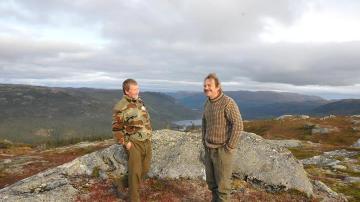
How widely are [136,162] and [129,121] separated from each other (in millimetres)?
1982

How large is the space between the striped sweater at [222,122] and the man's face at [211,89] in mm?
245

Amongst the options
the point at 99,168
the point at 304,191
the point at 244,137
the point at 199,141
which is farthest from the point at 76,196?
the point at 304,191

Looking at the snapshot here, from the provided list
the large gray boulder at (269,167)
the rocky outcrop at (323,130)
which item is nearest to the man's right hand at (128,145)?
the large gray boulder at (269,167)

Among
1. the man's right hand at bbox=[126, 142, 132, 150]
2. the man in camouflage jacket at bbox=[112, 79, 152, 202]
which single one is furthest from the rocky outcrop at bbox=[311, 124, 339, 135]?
the man's right hand at bbox=[126, 142, 132, 150]

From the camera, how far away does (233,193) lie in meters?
22.3

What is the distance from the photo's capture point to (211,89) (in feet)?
53.0

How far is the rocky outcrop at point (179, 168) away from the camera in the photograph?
22.9 meters

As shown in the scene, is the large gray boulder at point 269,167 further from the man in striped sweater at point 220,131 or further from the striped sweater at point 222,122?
the striped sweater at point 222,122

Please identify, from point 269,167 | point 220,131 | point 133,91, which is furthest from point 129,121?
point 269,167

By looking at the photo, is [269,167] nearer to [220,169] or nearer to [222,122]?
[220,169]

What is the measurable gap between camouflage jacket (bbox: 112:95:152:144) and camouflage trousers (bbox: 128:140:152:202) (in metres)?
0.40

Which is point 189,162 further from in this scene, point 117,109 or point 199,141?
point 117,109

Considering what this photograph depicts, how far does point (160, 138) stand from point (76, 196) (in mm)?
6721

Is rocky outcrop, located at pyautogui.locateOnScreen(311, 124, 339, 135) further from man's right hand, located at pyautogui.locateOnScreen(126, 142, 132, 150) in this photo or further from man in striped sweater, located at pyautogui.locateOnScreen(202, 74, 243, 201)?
man's right hand, located at pyautogui.locateOnScreen(126, 142, 132, 150)
